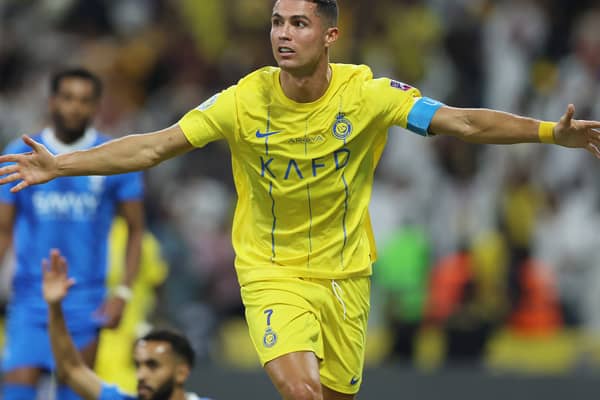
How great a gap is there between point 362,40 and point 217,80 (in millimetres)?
1726

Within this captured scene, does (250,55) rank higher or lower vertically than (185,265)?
higher

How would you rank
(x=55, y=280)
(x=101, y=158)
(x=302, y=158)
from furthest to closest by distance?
(x=55, y=280)
(x=302, y=158)
(x=101, y=158)

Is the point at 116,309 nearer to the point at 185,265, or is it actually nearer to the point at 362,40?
the point at 185,265

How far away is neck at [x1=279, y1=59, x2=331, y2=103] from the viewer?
264 inches

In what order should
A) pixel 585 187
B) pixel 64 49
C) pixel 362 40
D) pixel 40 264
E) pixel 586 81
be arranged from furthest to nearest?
1. pixel 64 49
2. pixel 362 40
3. pixel 586 81
4. pixel 585 187
5. pixel 40 264

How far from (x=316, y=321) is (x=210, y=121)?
3.70 feet

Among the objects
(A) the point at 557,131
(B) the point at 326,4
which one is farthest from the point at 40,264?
(A) the point at 557,131

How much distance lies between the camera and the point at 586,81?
13562 mm

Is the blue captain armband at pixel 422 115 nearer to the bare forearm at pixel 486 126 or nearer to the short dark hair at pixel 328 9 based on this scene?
the bare forearm at pixel 486 126

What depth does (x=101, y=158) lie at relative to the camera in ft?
21.4

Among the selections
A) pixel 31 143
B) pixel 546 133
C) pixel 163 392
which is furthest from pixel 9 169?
pixel 546 133

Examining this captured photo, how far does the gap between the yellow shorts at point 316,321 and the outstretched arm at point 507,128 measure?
39.9 inches

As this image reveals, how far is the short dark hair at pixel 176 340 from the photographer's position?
7641 millimetres

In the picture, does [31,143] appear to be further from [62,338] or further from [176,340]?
[176,340]
